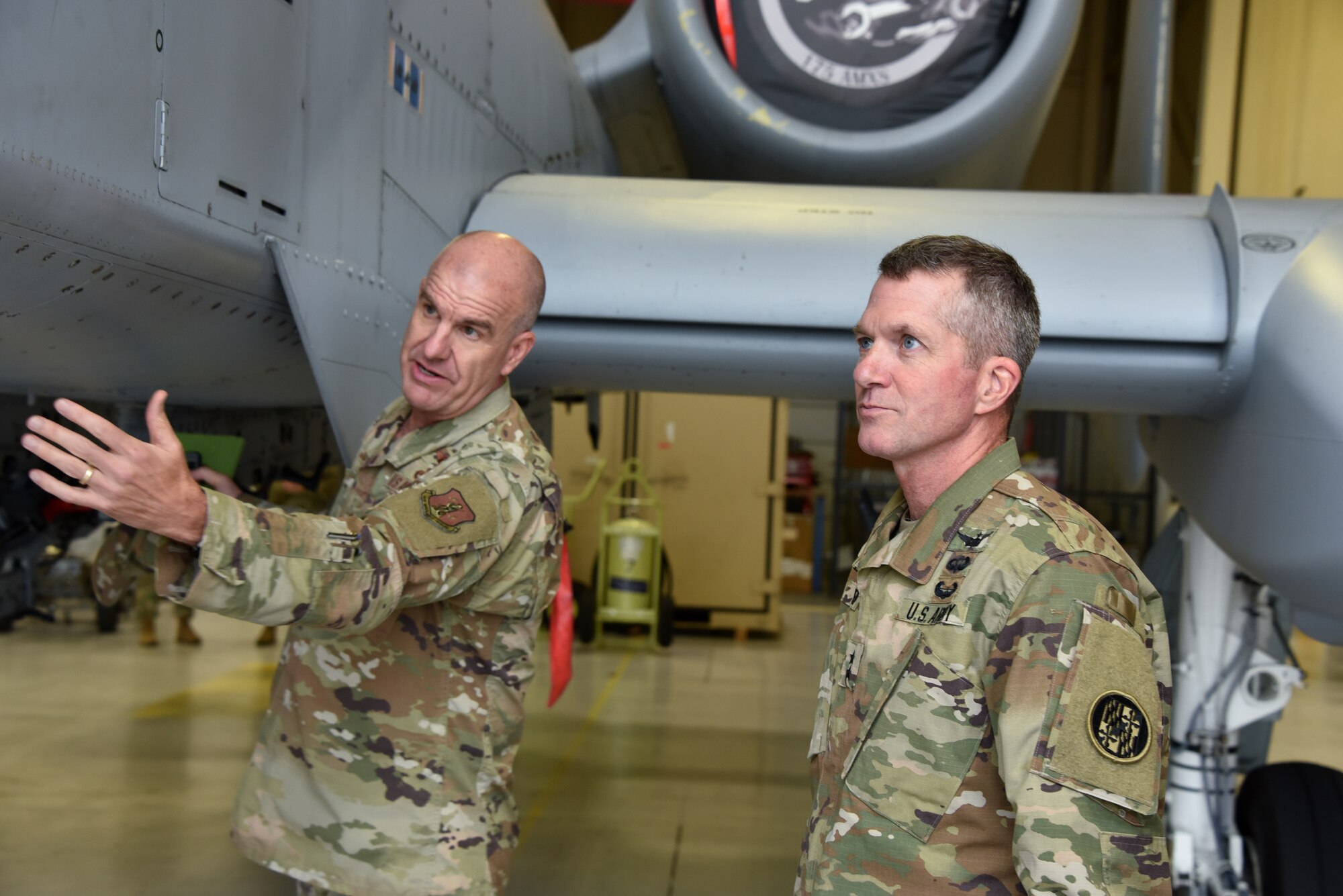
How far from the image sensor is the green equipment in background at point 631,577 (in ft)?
23.1

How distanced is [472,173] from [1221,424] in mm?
1819

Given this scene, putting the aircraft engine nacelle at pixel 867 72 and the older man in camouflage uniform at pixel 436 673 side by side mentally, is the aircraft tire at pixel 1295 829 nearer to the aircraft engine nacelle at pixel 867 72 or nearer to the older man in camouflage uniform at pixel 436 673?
the aircraft engine nacelle at pixel 867 72

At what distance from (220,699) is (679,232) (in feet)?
13.7

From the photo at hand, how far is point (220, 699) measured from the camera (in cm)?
546

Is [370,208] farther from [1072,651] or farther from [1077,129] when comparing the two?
[1077,129]

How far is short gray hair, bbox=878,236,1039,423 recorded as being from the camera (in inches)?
45.6

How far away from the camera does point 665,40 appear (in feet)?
10.5

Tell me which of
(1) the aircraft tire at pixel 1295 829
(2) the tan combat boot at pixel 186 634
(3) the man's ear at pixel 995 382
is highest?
(3) the man's ear at pixel 995 382

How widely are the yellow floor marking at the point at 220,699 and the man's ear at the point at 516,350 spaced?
12.5ft

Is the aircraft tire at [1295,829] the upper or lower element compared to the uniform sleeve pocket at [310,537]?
lower

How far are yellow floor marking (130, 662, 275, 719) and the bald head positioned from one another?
12.7 ft

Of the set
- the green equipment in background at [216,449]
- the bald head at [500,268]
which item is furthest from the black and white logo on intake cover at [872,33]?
the green equipment in background at [216,449]

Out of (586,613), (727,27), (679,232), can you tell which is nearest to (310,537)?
(679,232)

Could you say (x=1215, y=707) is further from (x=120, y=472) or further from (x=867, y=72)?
(x=120, y=472)
